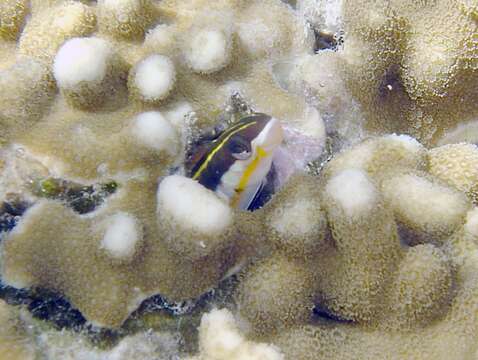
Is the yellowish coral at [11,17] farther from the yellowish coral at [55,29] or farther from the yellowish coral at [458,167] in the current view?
the yellowish coral at [458,167]

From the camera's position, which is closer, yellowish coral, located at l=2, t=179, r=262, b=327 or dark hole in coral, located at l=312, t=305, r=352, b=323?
yellowish coral, located at l=2, t=179, r=262, b=327

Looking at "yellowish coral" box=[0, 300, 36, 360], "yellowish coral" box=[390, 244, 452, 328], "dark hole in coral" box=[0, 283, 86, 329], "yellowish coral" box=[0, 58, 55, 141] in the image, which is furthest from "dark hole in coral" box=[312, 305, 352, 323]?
"yellowish coral" box=[0, 58, 55, 141]

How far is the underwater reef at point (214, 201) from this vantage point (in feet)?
5.06

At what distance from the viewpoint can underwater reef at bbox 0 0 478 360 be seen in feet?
5.06

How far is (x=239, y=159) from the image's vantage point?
1.84 meters

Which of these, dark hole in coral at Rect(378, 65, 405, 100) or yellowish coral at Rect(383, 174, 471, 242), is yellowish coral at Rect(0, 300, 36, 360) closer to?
yellowish coral at Rect(383, 174, 471, 242)

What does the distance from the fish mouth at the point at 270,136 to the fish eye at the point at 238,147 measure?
5cm

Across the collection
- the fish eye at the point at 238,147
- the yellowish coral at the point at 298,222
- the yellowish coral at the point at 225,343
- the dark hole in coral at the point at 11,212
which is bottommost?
the yellowish coral at the point at 225,343

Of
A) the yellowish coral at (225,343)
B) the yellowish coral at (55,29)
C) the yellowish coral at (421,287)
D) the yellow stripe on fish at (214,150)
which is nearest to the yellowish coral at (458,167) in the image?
the yellowish coral at (421,287)

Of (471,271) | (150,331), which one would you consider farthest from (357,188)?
(150,331)

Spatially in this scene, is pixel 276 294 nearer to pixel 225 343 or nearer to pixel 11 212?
pixel 225 343

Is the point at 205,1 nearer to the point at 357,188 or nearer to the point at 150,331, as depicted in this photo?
the point at 357,188

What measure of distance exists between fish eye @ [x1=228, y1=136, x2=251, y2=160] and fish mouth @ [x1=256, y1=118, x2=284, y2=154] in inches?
2.1

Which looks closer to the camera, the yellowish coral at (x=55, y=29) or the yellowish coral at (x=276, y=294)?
the yellowish coral at (x=276, y=294)
